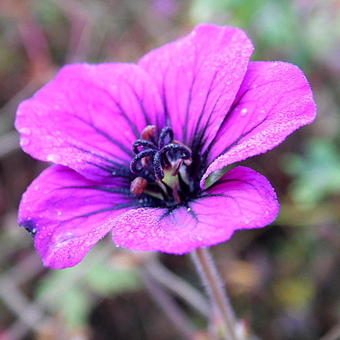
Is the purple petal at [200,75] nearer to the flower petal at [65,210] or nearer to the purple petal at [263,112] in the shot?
the purple petal at [263,112]

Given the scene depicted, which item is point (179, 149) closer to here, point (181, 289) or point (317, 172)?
point (181, 289)

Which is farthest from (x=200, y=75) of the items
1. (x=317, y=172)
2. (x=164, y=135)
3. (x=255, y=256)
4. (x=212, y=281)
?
(x=255, y=256)

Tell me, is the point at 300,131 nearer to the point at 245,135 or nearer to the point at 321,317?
the point at 321,317

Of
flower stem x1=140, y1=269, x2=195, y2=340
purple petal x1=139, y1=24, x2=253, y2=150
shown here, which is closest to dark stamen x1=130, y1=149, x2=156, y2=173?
purple petal x1=139, y1=24, x2=253, y2=150

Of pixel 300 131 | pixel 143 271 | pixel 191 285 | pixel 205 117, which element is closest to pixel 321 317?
pixel 191 285

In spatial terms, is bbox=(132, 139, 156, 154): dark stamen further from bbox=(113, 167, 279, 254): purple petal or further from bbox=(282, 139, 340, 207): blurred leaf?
bbox=(282, 139, 340, 207): blurred leaf
